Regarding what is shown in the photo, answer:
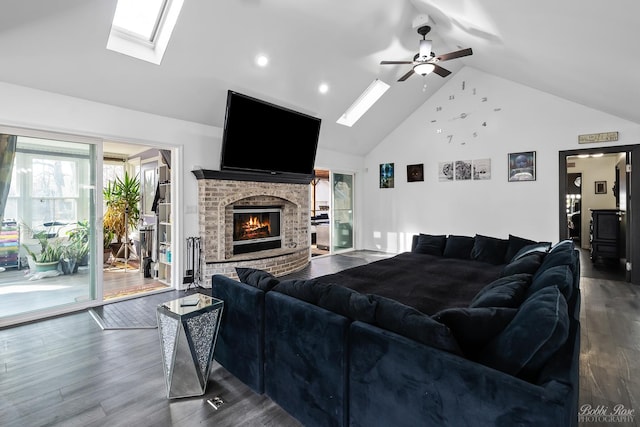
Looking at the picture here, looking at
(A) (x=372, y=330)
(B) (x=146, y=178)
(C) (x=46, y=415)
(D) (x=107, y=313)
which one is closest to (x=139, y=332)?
(D) (x=107, y=313)

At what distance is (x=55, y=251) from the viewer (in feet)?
12.6

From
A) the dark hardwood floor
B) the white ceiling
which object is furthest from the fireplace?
the dark hardwood floor

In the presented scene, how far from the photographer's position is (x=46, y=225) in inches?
148

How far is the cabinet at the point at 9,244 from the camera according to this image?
344cm

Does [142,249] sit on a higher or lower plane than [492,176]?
lower

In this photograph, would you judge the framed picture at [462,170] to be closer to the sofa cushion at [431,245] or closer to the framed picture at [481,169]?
the framed picture at [481,169]

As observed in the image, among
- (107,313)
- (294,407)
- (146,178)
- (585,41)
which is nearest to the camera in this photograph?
(294,407)

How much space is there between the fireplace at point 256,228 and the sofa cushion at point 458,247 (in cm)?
315

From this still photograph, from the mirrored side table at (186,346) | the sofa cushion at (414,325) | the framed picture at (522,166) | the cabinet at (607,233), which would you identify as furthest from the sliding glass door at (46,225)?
the cabinet at (607,233)

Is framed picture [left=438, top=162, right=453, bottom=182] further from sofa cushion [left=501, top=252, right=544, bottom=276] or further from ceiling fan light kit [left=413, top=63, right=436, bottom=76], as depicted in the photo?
sofa cushion [left=501, top=252, right=544, bottom=276]

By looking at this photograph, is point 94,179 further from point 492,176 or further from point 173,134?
point 492,176

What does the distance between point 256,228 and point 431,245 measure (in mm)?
3081

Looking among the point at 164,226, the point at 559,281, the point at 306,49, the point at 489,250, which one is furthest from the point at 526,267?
the point at 164,226

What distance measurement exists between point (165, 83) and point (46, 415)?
3.53 m
